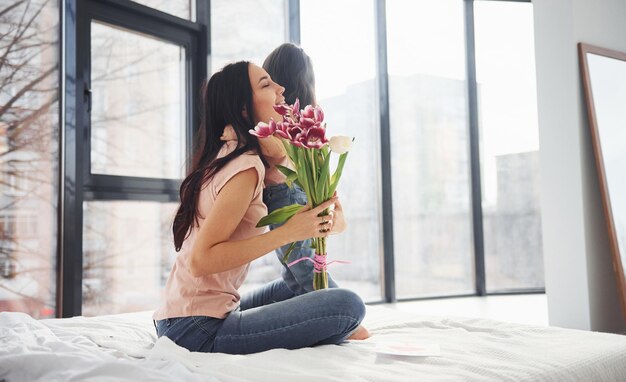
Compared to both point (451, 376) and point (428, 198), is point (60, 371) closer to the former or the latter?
point (451, 376)

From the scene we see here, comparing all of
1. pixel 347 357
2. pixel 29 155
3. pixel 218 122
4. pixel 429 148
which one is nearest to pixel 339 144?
pixel 218 122

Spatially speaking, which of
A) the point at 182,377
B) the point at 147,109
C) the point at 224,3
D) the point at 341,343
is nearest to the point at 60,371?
the point at 182,377

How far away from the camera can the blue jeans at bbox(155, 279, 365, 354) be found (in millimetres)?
1243

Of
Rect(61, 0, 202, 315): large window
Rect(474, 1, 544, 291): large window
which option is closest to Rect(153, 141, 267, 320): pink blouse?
Rect(61, 0, 202, 315): large window

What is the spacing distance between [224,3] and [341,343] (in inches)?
115

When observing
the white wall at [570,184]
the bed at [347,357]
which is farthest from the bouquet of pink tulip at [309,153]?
the white wall at [570,184]

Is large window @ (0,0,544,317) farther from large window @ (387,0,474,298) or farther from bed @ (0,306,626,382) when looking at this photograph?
bed @ (0,306,626,382)

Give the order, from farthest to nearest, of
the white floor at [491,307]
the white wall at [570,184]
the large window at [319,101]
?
the white floor at [491,307], the white wall at [570,184], the large window at [319,101]

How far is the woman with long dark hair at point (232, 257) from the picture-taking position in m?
1.24

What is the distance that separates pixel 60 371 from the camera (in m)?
1.00

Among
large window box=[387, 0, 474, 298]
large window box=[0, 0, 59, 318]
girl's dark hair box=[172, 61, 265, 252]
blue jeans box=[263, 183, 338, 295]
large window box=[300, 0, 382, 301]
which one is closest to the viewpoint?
girl's dark hair box=[172, 61, 265, 252]

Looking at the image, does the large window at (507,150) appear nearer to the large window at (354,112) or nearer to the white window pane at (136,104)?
the large window at (354,112)

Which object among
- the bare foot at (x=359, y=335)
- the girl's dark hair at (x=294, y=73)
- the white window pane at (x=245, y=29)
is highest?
the white window pane at (x=245, y=29)

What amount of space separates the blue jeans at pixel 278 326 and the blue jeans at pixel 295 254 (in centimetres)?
26
